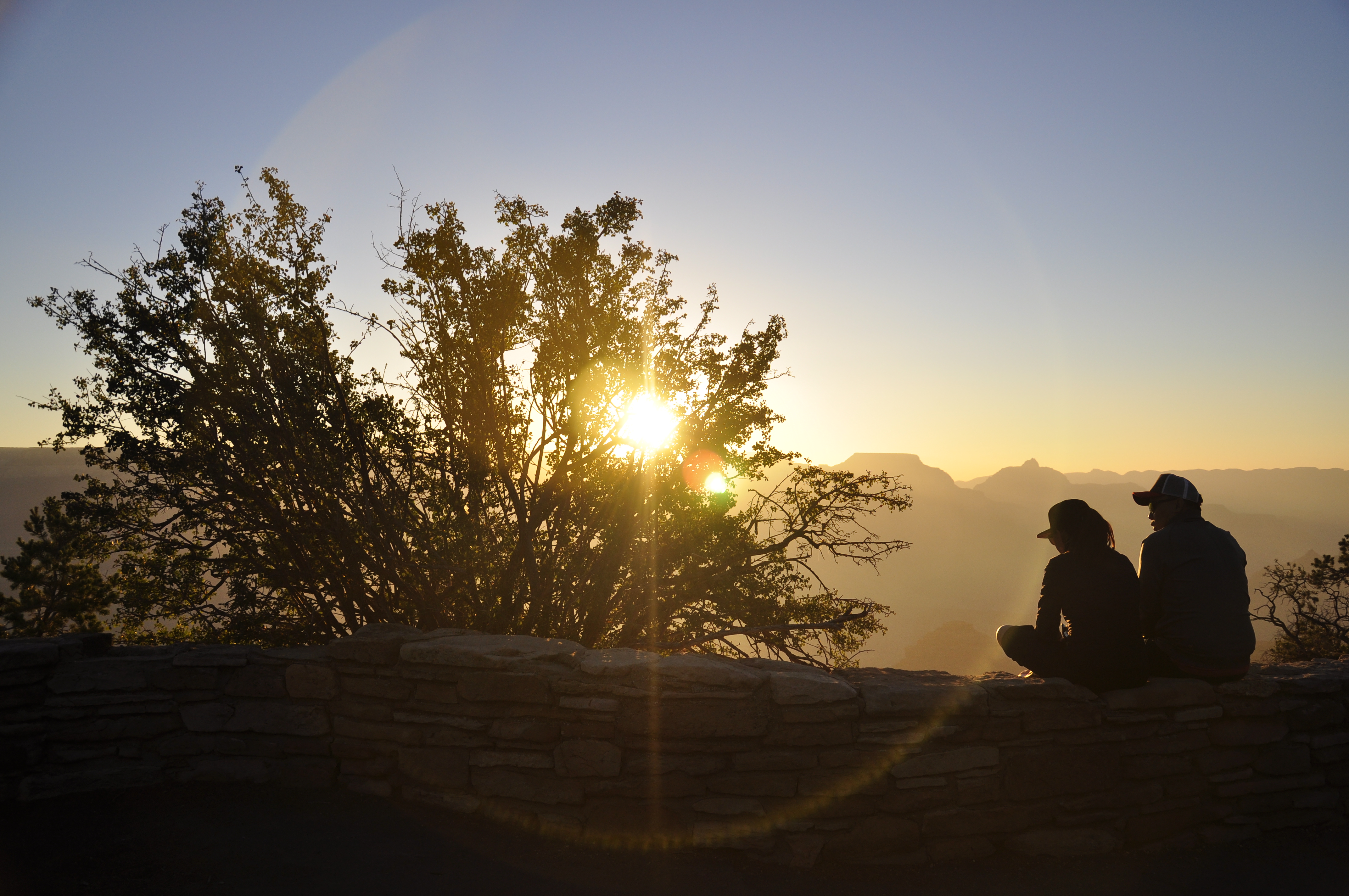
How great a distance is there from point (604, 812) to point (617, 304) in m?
6.20

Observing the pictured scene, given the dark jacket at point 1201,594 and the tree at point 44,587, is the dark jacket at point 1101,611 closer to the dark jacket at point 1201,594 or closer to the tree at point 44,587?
the dark jacket at point 1201,594

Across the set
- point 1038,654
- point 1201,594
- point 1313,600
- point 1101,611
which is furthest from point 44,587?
point 1313,600

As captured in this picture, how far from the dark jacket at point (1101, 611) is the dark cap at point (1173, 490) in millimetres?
670

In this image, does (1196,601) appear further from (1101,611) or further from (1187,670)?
(1101,611)

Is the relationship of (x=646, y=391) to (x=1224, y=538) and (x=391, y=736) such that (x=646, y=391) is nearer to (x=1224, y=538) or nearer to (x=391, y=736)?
(x=391, y=736)

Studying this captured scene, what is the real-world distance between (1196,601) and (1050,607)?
0.89m

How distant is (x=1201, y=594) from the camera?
4.16 metres

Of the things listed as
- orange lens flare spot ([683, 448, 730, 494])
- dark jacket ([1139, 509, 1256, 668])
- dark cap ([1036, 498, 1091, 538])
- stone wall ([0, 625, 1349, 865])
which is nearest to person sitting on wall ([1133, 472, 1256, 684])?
dark jacket ([1139, 509, 1256, 668])

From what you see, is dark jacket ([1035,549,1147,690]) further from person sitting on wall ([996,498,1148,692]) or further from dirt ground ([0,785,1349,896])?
dirt ground ([0,785,1349,896])

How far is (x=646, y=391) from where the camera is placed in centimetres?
868

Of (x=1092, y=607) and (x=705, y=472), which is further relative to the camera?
(x=705, y=472)

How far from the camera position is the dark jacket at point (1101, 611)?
13.3 ft

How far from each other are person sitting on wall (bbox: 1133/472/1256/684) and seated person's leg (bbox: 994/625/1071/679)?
0.57 meters

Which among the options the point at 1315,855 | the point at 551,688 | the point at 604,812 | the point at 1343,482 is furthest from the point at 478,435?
the point at 1343,482
